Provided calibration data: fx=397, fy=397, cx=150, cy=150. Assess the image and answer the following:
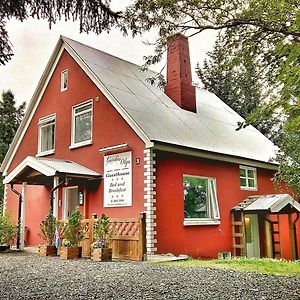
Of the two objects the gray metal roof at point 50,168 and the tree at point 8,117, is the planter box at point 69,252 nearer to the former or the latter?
the gray metal roof at point 50,168

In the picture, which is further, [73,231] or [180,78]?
[180,78]

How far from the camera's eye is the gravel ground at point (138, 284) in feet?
16.1

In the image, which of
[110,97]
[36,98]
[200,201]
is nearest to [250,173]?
[200,201]

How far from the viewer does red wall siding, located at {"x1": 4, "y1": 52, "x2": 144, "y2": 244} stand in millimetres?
11516

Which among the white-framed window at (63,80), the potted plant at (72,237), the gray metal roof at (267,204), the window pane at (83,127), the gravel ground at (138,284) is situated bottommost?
the gravel ground at (138,284)

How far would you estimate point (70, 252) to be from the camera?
9.97 metres

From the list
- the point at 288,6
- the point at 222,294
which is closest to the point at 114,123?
the point at 288,6

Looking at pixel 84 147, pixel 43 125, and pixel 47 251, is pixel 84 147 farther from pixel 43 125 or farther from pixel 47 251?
pixel 47 251

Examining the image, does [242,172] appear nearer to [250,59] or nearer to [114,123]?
[114,123]

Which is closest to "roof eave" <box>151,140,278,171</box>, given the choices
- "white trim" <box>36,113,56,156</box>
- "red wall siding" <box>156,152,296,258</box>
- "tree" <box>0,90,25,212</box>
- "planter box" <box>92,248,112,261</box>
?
"red wall siding" <box>156,152,296,258</box>

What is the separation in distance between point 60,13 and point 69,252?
7735mm

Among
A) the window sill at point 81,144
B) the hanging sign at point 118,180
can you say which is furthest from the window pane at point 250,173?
the window sill at point 81,144

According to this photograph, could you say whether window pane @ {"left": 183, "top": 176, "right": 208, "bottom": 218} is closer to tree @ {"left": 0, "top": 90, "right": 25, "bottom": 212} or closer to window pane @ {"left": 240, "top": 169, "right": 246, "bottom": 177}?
window pane @ {"left": 240, "top": 169, "right": 246, "bottom": 177}

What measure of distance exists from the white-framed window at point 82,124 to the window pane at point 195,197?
141 inches
